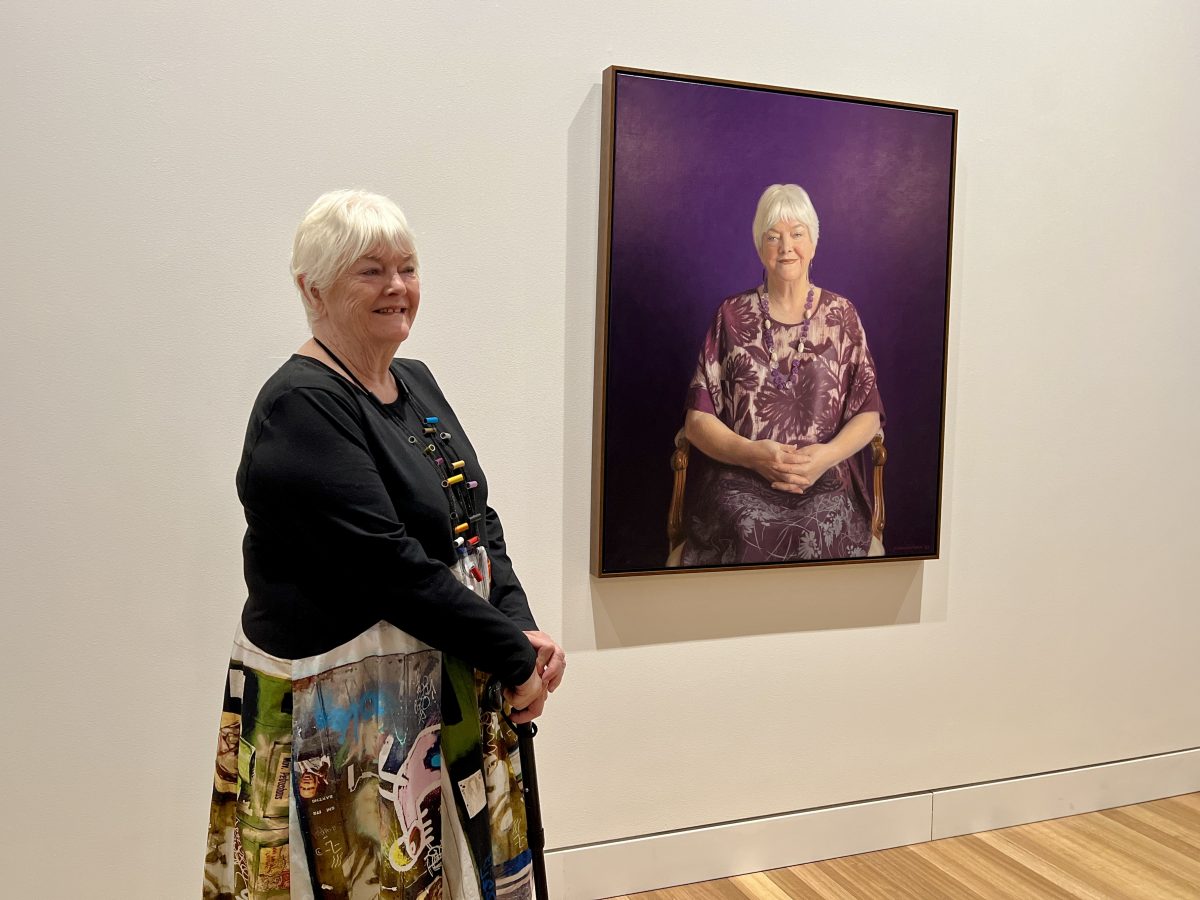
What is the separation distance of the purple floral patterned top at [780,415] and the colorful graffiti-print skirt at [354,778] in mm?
1022

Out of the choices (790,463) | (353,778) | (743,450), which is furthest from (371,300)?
(790,463)

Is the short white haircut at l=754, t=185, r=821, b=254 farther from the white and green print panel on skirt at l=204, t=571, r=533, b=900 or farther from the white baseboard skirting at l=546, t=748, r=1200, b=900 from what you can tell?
the white baseboard skirting at l=546, t=748, r=1200, b=900

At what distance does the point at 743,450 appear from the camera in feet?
8.77

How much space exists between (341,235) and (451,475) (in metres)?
0.44

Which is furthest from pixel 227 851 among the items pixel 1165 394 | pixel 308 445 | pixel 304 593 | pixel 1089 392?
pixel 1165 394

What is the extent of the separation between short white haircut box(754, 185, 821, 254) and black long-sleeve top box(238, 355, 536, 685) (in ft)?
4.13

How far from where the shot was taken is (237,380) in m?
2.28

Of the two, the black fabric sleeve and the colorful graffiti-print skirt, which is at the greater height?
the black fabric sleeve

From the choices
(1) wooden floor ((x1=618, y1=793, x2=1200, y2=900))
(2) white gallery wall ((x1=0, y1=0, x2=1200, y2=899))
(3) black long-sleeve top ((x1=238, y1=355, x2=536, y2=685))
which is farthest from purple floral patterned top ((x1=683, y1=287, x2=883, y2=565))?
(3) black long-sleeve top ((x1=238, y1=355, x2=536, y2=685))

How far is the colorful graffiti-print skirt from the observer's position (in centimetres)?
166

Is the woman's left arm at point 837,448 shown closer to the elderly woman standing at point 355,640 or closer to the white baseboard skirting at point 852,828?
the white baseboard skirting at point 852,828

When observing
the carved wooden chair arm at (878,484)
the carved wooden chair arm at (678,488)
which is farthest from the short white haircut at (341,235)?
the carved wooden chair arm at (878,484)

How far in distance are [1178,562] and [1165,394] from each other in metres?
0.53

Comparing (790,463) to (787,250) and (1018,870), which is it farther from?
(1018,870)
